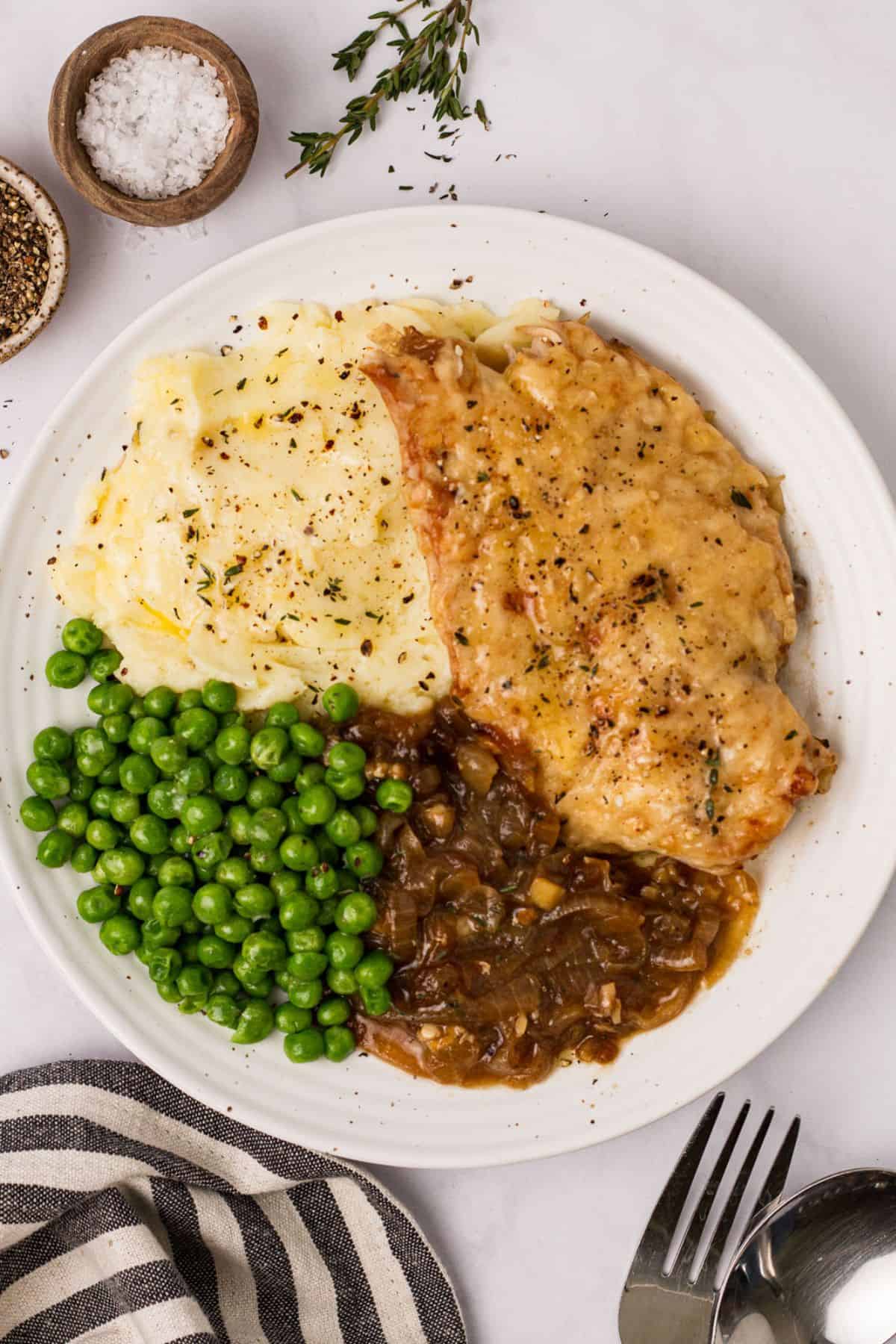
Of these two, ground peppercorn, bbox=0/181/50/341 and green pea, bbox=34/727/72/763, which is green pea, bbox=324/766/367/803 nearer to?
green pea, bbox=34/727/72/763

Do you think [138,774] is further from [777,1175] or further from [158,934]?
[777,1175]

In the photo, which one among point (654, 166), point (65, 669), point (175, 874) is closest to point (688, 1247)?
point (175, 874)

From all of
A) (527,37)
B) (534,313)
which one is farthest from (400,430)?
(527,37)

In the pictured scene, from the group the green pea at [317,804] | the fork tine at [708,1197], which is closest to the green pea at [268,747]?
the green pea at [317,804]

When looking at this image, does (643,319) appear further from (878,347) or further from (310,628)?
(310,628)

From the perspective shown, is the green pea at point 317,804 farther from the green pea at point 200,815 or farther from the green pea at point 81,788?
the green pea at point 81,788
